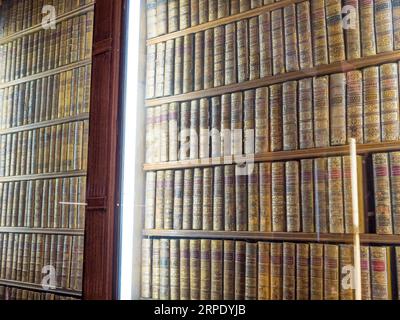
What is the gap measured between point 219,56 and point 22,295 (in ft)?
3.77

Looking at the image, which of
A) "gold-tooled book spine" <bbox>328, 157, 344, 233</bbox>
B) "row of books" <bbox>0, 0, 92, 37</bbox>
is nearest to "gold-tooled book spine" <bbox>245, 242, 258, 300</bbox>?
"gold-tooled book spine" <bbox>328, 157, 344, 233</bbox>

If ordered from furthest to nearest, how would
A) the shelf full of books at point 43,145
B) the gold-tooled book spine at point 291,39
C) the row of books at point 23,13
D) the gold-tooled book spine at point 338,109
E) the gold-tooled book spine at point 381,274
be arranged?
the row of books at point 23,13
the shelf full of books at point 43,145
the gold-tooled book spine at point 291,39
the gold-tooled book spine at point 338,109
the gold-tooled book spine at point 381,274

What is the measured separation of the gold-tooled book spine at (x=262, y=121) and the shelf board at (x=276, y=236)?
0.25 meters

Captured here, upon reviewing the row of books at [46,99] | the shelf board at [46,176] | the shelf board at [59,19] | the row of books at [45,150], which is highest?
the shelf board at [59,19]

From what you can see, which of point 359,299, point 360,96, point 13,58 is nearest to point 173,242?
point 359,299

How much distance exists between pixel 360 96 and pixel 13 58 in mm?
1481

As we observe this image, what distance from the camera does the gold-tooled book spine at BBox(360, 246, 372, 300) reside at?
3.67 ft

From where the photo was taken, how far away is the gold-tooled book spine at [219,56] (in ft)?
4.78

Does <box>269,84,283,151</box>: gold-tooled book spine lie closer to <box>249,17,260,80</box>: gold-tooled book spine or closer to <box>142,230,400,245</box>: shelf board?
<box>249,17,260,80</box>: gold-tooled book spine

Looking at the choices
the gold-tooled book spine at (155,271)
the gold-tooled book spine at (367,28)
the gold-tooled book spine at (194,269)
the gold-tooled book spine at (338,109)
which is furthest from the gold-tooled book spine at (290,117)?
the gold-tooled book spine at (155,271)

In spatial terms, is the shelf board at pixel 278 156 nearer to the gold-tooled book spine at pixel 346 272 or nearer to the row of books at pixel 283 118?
the row of books at pixel 283 118

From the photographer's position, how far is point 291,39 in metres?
1.32

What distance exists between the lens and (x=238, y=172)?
4.53 ft

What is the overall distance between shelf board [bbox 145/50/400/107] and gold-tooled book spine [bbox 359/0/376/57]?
2cm
